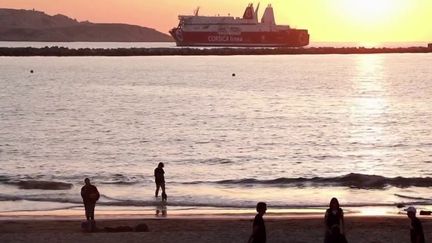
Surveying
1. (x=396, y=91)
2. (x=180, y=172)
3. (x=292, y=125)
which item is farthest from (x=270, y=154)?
(x=396, y=91)

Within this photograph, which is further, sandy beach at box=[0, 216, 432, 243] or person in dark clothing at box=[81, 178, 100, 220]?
person in dark clothing at box=[81, 178, 100, 220]

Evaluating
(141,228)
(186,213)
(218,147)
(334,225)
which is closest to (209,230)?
(141,228)

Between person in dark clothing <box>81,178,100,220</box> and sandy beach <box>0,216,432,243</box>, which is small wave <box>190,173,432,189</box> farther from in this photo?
person in dark clothing <box>81,178,100,220</box>

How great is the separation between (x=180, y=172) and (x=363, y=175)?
23.1ft

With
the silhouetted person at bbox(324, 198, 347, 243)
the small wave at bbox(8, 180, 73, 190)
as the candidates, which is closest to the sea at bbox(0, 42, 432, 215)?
the small wave at bbox(8, 180, 73, 190)

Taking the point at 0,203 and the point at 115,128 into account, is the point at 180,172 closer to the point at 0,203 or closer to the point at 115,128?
the point at 0,203

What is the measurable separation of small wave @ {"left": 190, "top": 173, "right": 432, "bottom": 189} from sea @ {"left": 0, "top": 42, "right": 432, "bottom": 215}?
39 millimetres

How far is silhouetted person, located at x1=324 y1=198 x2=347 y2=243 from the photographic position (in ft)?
37.5

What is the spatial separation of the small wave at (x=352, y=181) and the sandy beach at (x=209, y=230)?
29.3 feet

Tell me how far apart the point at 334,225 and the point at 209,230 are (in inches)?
219

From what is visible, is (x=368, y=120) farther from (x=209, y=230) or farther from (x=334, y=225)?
(x=334, y=225)

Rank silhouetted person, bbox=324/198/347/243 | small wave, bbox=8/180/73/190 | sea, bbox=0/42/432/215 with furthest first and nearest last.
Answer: small wave, bbox=8/180/73/190 → sea, bbox=0/42/432/215 → silhouetted person, bbox=324/198/347/243

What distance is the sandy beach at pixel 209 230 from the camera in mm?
15383

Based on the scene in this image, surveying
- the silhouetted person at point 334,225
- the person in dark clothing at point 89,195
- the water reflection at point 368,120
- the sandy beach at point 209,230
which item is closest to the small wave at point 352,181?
the water reflection at point 368,120
